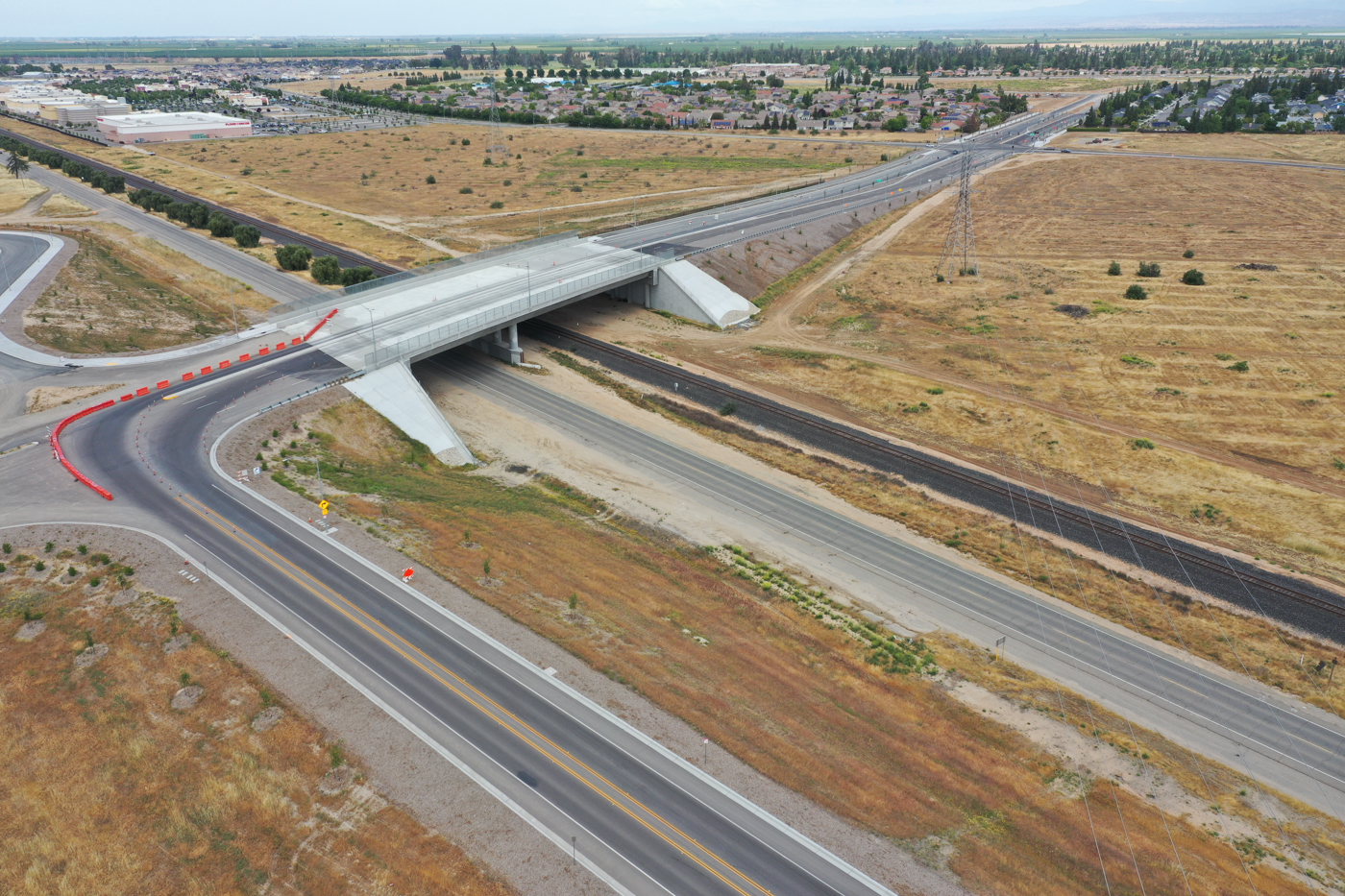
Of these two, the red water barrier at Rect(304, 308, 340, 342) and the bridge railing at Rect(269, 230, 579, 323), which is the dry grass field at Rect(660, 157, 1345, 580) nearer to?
the bridge railing at Rect(269, 230, 579, 323)

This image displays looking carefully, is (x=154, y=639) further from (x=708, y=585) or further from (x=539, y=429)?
(x=539, y=429)

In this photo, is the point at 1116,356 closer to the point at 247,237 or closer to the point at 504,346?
the point at 504,346

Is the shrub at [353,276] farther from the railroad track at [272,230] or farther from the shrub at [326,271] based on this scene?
the railroad track at [272,230]

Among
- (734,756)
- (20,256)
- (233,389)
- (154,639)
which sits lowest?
(734,756)

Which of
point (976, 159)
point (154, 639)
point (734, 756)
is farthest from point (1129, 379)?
point (976, 159)

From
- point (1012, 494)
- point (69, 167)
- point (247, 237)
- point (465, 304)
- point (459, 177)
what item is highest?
point (69, 167)

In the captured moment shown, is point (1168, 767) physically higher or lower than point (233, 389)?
lower

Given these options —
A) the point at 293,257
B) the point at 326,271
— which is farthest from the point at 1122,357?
the point at 293,257

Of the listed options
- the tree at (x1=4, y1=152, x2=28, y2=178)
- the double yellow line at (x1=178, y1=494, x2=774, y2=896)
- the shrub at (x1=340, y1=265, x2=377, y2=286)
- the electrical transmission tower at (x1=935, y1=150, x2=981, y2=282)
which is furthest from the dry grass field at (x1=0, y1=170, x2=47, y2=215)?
the electrical transmission tower at (x1=935, y1=150, x2=981, y2=282)
